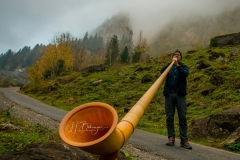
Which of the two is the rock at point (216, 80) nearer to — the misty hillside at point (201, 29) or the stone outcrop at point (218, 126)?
the stone outcrop at point (218, 126)

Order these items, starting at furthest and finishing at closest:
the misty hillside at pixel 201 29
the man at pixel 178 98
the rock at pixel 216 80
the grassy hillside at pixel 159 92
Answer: the misty hillside at pixel 201 29 < the rock at pixel 216 80 < the grassy hillside at pixel 159 92 < the man at pixel 178 98

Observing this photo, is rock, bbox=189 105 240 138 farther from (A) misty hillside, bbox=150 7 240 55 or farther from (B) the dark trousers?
(A) misty hillside, bbox=150 7 240 55

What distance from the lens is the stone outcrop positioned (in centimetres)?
720

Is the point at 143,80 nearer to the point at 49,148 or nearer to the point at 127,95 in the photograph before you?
the point at 127,95

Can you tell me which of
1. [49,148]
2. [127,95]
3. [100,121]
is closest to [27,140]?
[49,148]

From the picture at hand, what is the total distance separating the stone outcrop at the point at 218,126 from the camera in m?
7.20

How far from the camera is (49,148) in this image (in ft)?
9.41

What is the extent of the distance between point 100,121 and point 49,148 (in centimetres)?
157

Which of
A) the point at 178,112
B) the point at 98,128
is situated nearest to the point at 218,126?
the point at 178,112
